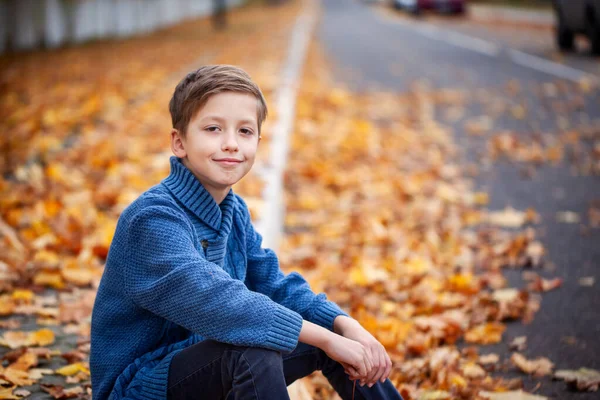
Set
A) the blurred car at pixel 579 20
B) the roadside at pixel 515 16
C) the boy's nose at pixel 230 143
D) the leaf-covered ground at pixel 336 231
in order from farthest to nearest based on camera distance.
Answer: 1. the roadside at pixel 515 16
2. the blurred car at pixel 579 20
3. the leaf-covered ground at pixel 336 231
4. the boy's nose at pixel 230 143

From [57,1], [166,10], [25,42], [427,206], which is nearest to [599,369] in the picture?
[427,206]

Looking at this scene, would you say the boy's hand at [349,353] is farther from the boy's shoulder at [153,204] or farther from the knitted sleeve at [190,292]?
the boy's shoulder at [153,204]

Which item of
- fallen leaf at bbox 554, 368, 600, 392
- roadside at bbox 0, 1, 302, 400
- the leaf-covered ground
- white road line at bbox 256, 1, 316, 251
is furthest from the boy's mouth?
fallen leaf at bbox 554, 368, 600, 392

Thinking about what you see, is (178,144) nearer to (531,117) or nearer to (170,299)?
(170,299)

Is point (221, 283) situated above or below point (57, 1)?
above

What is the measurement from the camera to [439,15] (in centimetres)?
3212

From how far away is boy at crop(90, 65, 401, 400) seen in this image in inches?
80.4

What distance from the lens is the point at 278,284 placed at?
2535mm

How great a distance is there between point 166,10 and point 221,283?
2973 centimetres

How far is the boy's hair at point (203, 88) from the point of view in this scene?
2227 mm

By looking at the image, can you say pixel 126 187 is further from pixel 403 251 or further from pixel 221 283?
pixel 221 283

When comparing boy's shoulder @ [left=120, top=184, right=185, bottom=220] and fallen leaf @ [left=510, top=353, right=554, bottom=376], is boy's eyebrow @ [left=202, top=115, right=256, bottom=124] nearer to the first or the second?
boy's shoulder @ [left=120, top=184, right=185, bottom=220]

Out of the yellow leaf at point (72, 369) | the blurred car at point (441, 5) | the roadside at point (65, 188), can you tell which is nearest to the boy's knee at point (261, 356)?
the roadside at point (65, 188)

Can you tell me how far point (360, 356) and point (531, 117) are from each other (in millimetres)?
7478
